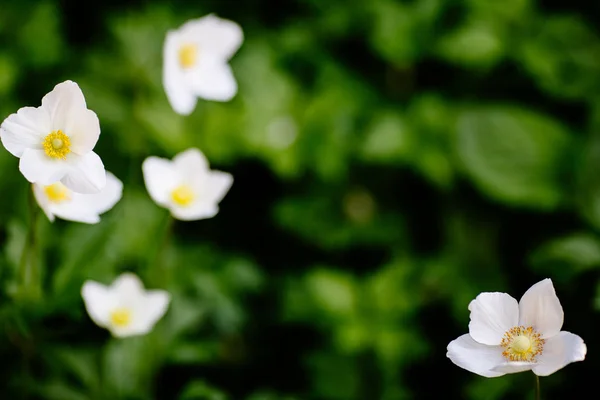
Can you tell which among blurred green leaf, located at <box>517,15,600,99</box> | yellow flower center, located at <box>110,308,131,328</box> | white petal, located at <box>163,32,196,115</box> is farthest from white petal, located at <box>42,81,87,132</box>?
blurred green leaf, located at <box>517,15,600,99</box>

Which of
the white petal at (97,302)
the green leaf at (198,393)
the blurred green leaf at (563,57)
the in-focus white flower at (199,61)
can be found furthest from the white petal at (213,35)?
the blurred green leaf at (563,57)

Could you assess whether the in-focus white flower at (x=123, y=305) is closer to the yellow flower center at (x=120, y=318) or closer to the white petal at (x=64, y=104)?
the yellow flower center at (x=120, y=318)

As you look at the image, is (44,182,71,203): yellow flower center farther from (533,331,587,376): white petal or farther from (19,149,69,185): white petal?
(533,331,587,376): white petal

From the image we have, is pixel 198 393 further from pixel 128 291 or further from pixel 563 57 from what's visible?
pixel 563 57

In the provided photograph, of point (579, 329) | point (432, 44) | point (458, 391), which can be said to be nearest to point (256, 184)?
point (432, 44)

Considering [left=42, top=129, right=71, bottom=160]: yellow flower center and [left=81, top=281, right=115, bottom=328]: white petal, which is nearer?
[left=42, top=129, right=71, bottom=160]: yellow flower center

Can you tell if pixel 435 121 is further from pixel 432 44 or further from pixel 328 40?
pixel 328 40
